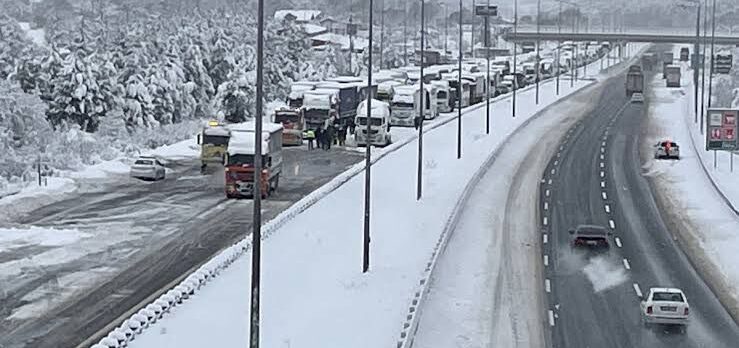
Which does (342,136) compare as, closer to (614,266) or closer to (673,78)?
(614,266)

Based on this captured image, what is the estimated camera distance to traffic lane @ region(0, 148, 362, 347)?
30062mm

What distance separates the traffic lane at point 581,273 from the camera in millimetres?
31619

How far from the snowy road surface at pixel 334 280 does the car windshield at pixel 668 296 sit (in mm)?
6412

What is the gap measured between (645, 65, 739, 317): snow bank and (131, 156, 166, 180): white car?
80.0 ft

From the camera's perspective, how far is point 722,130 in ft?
213

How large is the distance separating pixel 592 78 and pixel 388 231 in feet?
433

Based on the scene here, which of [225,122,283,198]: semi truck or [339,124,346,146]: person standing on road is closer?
[225,122,283,198]: semi truck

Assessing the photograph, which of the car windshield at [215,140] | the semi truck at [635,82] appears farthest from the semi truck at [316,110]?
the semi truck at [635,82]

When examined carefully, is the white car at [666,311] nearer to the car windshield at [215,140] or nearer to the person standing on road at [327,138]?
the car windshield at [215,140]

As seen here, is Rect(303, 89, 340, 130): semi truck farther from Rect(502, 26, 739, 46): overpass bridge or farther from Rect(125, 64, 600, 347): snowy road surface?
Rect(502, 26, 739, 46): overpass bridge

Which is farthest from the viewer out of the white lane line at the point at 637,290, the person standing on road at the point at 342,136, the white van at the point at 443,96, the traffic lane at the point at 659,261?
the white van at the point at 443,96

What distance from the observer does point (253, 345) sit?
74.4 ft

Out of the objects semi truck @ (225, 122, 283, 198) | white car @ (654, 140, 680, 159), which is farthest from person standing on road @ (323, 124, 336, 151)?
semi truck @ (225, 122, 283, 198)

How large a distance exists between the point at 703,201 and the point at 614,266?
1815cm
